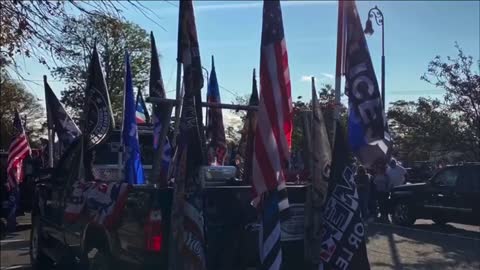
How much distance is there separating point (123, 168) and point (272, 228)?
12.5 feet

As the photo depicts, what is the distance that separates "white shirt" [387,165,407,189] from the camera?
58.7 feet

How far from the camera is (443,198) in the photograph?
15.5m

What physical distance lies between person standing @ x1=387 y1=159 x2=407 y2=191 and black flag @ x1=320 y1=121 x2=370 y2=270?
1240 centimetres

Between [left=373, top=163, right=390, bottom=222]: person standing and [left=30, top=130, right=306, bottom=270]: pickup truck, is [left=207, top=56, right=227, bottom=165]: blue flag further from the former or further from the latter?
[left=373, top=163, right=390, bottom=222]: person standing

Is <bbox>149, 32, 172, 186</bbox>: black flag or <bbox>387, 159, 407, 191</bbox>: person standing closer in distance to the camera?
<bbox>149, 32, 172, 186</bbox>: black flag

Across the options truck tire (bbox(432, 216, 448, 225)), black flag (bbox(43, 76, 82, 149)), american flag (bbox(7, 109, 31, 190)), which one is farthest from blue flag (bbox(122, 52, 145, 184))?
truck tire (bbox(432, 216, 448, 225))

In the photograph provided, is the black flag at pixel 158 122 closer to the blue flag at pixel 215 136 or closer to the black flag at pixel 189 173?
the blue flag at pixel 215 136

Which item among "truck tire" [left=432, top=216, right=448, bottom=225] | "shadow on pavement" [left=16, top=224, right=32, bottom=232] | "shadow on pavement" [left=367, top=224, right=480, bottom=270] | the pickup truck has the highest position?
the pickup truck

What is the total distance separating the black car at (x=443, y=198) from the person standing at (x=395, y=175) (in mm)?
774

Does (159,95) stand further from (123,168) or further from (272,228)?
(272,228)

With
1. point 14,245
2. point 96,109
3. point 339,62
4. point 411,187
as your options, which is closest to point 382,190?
point 411,187

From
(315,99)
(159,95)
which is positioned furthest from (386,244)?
(315,99)

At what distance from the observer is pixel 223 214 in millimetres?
5797

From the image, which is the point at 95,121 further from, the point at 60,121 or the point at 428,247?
the point at 428,247
